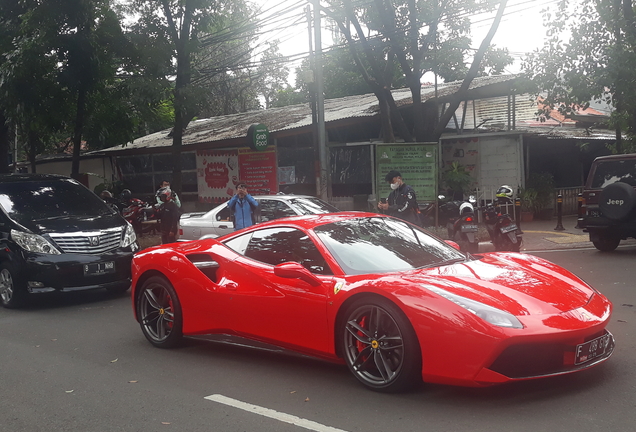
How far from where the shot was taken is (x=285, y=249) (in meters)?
6.15

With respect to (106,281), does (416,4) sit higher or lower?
higher

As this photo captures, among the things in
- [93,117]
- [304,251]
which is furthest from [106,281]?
[93,117]

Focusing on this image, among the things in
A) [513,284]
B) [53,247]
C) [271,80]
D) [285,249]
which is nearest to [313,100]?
[53,247]

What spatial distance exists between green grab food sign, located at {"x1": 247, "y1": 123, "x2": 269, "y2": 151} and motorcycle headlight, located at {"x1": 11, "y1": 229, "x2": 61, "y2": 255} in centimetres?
999

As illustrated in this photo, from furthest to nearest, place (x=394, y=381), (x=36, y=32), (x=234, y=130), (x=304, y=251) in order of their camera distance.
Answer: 1. (x=234, y=130)
2. (x=36, y=32)
3. (x=304, y=251)
4. (x=394, y=381)

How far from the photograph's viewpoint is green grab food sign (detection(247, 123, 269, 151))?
756 inches

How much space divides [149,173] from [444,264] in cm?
2374

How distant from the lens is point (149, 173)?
28125 millimetres

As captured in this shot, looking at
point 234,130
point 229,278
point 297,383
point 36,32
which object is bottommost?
point 297,383

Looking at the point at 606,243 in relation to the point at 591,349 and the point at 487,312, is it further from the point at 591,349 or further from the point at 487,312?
the point at 487,312

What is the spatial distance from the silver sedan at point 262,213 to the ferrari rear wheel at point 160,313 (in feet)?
18.2

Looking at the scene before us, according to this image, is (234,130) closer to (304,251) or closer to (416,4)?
(416,4)

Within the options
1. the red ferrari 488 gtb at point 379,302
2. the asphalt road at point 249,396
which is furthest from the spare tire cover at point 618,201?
the red ferrari 488 gtb at point 379,302

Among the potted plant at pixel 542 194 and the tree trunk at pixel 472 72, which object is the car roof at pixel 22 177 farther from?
the potted plant at pixel 542 194
